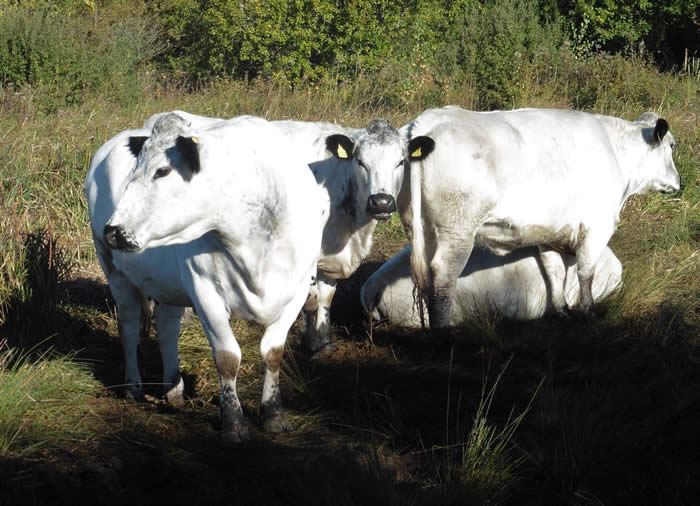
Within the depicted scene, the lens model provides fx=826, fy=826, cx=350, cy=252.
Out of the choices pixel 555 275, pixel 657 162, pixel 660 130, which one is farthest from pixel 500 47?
pixel 555 275

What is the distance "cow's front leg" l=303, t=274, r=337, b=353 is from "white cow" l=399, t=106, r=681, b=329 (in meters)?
0.78

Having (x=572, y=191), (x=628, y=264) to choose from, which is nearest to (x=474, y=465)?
(x=572, y=191)

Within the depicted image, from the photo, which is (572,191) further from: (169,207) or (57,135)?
(57,135)

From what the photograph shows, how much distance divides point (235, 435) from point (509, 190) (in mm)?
3069

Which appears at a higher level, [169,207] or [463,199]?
[169,207]

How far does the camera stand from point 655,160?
788 centimetres

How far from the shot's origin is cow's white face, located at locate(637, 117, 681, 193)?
7742mm

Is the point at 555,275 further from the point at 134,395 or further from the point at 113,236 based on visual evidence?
the point at 113,236

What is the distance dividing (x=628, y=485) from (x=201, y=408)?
261 centimetres

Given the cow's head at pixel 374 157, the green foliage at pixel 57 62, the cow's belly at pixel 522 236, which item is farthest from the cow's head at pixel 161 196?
the green foliage at pixel 57 62

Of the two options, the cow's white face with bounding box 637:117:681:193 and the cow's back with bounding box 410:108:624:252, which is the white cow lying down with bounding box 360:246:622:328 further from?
the cow's white face with bounding box 637:117:681:193

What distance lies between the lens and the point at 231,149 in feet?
13.4

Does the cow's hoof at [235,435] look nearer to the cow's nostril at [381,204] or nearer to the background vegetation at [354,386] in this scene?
the background vegetation at [354,386]

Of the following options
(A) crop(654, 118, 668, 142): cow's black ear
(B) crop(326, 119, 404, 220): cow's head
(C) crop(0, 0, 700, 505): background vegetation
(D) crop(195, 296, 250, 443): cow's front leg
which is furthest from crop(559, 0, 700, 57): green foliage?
(D) crop(195, 296, 250, 443): cow's front leg
